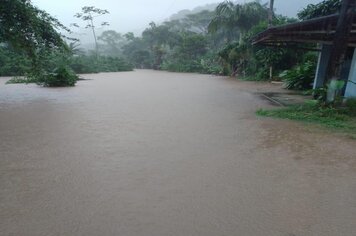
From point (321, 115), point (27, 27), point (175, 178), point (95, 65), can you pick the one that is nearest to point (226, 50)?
point (27, 27)

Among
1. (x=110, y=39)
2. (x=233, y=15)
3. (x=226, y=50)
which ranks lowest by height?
(x=226, y=50)

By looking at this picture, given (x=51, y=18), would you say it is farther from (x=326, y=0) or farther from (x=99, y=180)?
(x=326, y=0)

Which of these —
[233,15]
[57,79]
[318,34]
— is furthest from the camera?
[233,15]

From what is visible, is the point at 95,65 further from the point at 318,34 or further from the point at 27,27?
the point at 318,34

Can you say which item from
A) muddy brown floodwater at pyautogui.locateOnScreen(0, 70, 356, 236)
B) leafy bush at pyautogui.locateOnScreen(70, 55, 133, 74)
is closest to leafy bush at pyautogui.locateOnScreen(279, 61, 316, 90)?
muddy brown floodwater at pyautogui.locateOnScreen(0, 70, 356, 236)

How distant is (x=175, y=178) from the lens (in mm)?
3982

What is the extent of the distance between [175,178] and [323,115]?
5.08 meters

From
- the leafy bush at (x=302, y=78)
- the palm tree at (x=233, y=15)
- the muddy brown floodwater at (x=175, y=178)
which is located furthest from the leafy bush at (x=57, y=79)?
the palm tree at (x=233, y=15)

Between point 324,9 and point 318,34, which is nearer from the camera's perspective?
point 318,34

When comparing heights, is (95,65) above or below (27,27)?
below

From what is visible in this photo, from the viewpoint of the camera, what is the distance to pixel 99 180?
12.8 ft

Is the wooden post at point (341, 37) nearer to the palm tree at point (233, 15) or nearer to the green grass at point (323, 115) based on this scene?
the green grass at point (323, 115)

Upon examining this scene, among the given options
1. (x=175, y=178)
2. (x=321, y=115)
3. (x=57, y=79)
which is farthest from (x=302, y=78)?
(x=57, y=79)

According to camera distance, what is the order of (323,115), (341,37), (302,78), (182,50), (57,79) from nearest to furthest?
(341,37) → (323,115) → (302,78) → (57,79) → (182,50)
